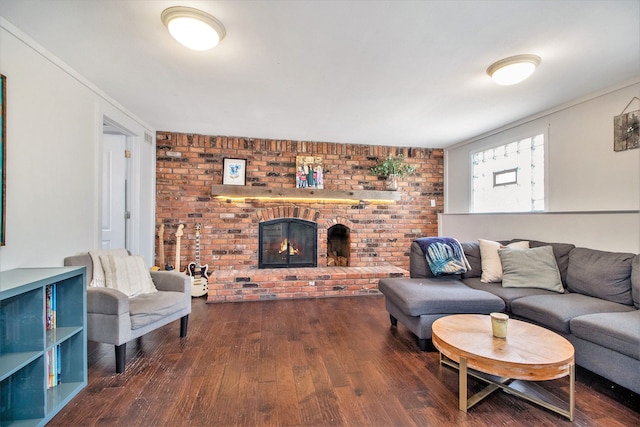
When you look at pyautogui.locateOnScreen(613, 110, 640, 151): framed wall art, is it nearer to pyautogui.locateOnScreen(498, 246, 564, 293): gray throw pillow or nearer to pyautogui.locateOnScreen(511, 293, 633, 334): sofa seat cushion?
pyautogui.locateOnScreen(498, 246, 564, 293): gray throw pillow

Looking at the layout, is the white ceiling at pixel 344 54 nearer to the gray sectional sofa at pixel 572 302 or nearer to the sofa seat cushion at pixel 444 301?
the gray sectional sofa at pixel 572 302

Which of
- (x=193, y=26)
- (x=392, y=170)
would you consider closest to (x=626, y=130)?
(x=392, y=170)

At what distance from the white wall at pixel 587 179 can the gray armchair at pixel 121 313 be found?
12.0ft

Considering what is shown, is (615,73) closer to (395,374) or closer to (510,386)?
(510,386)

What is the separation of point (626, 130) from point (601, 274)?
1.25m

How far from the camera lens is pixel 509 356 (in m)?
1.46

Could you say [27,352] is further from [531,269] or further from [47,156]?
[531,269]

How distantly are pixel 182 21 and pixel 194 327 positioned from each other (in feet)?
8.12

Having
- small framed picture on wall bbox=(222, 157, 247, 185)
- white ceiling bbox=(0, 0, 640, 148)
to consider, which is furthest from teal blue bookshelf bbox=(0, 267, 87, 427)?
small framed picture on wall bbox=(222, 157, 247, 185)

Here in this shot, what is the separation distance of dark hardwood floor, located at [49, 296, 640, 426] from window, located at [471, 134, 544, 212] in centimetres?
200

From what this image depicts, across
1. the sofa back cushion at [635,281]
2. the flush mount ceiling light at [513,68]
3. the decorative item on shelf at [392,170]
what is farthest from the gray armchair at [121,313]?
the sofa back cushion at [635,281]

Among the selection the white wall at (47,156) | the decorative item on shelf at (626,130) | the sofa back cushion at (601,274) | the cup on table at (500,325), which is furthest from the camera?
the decorative item on shelf at (626,130)

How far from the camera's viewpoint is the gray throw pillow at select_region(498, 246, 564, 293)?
8.31 ft

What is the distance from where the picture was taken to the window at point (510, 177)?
3.27m
